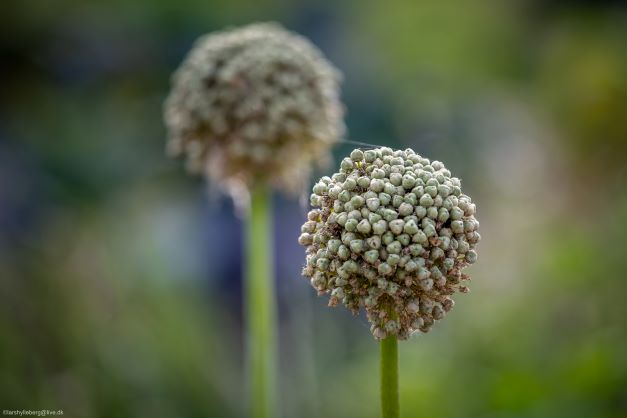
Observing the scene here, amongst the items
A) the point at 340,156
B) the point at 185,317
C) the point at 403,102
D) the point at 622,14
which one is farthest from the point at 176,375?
the point at 622,14

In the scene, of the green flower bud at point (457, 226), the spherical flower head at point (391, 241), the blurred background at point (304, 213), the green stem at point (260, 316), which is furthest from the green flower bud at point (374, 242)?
the green stem at point (260, 316)

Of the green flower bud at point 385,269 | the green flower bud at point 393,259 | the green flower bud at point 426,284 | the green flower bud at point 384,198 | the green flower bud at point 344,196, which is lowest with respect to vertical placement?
the green flower bud at point 426,284

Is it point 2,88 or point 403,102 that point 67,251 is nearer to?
point 2,88

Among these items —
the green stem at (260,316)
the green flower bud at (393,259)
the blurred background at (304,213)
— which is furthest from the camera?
the blurred background at (304,213)

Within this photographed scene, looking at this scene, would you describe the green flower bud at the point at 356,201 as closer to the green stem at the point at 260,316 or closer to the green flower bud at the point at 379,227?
the green flower bud at the point at 379,227

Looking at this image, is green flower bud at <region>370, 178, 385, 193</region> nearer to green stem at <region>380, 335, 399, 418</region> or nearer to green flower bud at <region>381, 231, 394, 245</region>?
green flower bud at <region>381, 231, 394, 245</region>

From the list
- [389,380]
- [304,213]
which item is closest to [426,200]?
[389,380]

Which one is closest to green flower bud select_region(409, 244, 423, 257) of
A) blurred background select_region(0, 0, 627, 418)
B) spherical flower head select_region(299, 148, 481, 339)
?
spherical flower head select_region(299, 148, 481, 339)
